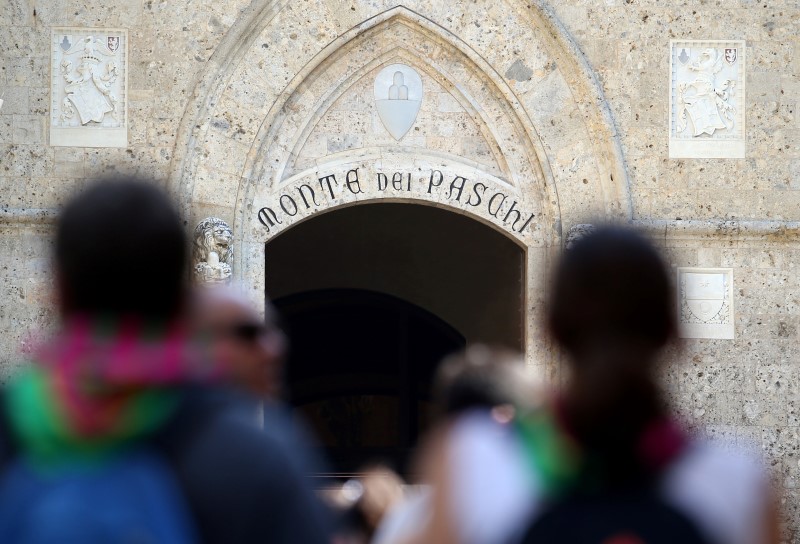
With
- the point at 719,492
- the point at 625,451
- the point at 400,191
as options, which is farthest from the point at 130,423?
the point at 400,191

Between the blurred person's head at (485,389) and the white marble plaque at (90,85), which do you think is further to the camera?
the white marble plaque at (90,85)

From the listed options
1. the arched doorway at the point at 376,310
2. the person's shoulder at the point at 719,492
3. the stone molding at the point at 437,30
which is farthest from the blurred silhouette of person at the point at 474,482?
the arched doorway at the point at 376,310

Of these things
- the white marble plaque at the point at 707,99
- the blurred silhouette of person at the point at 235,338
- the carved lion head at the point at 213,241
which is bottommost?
the blurred silhouette of person at the point at 235,338

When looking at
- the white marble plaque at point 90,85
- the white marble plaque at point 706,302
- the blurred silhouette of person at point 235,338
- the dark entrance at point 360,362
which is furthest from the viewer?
the dark entrance at point 360,362

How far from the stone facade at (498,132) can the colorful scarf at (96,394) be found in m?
7.79

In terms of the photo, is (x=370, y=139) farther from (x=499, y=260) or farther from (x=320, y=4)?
(x=499, y=260)

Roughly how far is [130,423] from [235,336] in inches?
25.9

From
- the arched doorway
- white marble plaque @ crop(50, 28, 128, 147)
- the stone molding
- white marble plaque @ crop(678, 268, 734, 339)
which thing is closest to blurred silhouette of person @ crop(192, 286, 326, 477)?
the stone molding

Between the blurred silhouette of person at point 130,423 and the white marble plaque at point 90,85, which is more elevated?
the white marble plaque at point 90,85

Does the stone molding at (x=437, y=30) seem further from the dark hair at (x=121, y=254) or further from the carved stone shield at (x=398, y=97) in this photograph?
the dark hair at (x=121, y=254)

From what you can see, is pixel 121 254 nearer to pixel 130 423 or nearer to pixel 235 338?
pixel 130 423

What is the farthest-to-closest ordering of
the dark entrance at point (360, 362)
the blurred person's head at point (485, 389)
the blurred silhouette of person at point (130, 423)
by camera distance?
the dark entrance at point (360, 362)
the blurred person's head at point (485, 389)
the blurred silhouette of person at point (130, 423)

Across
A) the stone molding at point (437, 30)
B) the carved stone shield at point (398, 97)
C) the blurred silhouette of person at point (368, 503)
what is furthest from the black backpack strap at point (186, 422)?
the carved stone shield at point (398, 97)

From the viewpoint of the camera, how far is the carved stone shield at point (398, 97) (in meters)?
10.4
